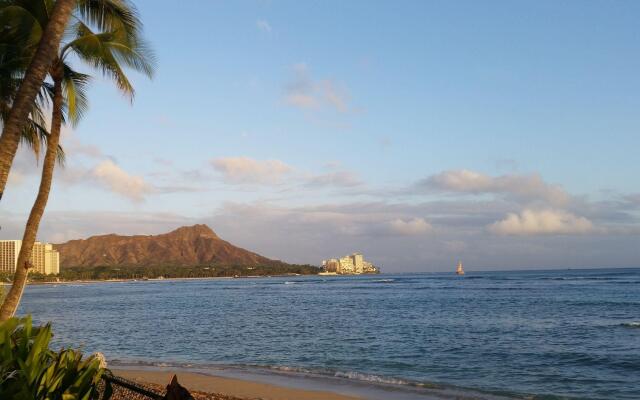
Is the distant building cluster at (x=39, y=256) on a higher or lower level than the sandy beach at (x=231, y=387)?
higher

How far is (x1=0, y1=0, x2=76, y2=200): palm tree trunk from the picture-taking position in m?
7.54

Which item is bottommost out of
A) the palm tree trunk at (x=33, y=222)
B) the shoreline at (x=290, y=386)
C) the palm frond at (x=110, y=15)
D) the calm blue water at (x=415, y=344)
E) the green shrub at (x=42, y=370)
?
the calm blue water at (x=415, y=344)

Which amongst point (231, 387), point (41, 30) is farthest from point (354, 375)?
point (41, 30)

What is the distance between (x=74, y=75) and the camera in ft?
38.7

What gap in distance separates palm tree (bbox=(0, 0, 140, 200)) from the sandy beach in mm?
6674

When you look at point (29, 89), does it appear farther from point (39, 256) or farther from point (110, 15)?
point (39, 256)

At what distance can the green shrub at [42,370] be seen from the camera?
4.37m

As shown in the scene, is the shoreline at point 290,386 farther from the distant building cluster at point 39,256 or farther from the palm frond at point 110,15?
the distant building cluster at point 39,256

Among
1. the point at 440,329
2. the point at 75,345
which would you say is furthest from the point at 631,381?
the point at 75,345

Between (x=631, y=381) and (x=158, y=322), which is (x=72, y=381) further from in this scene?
(x=158, y=322)

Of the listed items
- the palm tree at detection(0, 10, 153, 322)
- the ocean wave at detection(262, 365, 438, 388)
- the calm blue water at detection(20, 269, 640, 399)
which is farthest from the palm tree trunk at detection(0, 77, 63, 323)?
the calm blue water at detection(20, 269, 640, 399)

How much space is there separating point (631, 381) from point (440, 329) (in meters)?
13.1

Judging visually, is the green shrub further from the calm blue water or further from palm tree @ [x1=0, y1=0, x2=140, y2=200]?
the calm blue water

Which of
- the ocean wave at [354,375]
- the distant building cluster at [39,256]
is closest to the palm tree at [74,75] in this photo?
the ocean wave at [354,375]
